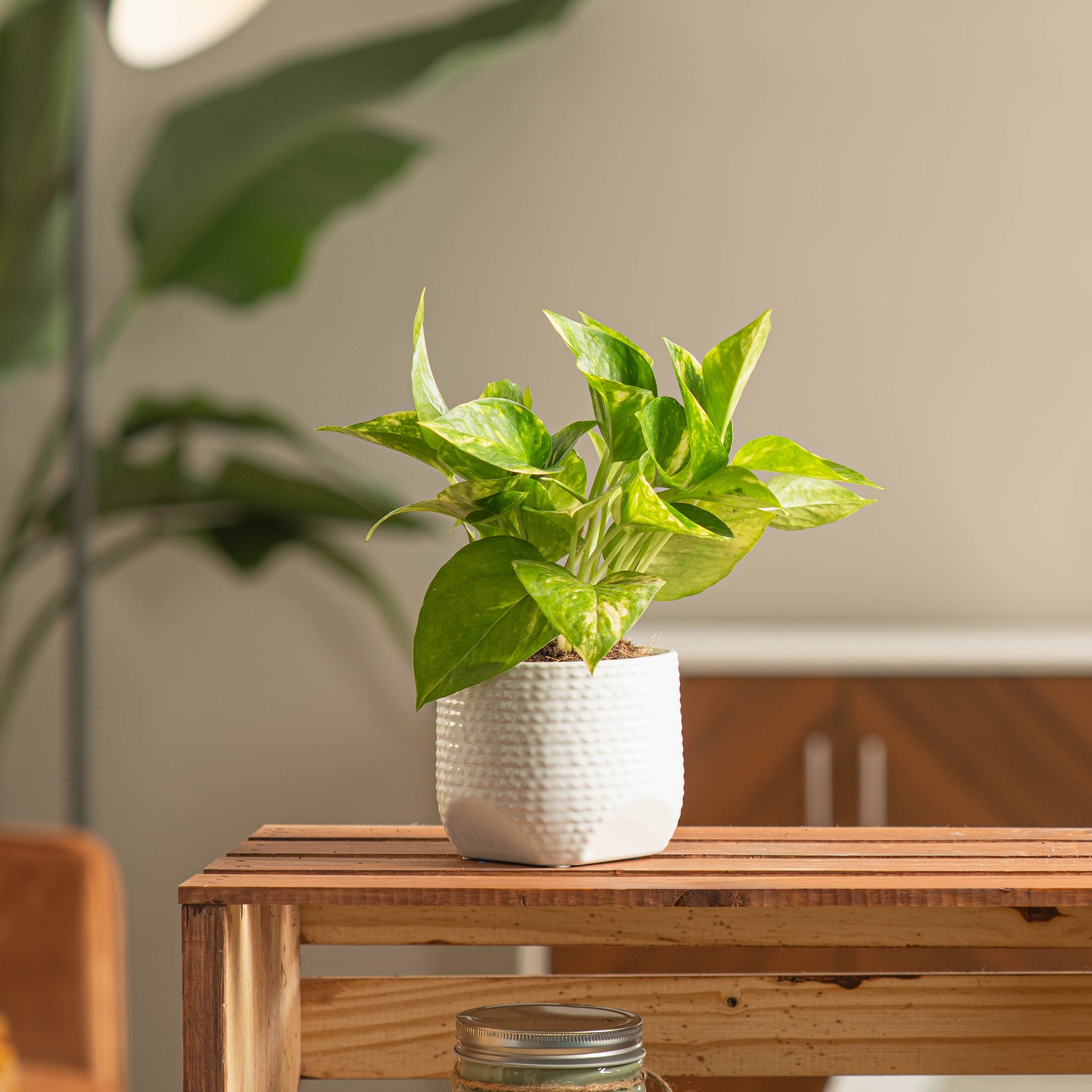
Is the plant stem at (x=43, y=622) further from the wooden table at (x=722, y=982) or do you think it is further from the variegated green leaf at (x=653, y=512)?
the variegated green leaf at (x=653, y=512)

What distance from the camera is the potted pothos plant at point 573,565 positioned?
24.2 inches

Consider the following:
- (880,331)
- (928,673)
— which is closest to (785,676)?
(928,673)

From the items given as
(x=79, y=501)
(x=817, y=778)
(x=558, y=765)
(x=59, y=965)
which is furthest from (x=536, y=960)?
(x=558, y=765)

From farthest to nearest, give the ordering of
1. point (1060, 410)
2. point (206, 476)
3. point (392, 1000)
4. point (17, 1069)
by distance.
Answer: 1. point (1060, 410)
2. point (206, 476)
3. point (17, 1069)
4. point (392, 1000)

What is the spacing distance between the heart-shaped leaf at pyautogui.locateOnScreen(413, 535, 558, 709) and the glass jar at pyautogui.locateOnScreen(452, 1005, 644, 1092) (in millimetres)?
161

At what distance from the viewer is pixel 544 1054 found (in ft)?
1.84

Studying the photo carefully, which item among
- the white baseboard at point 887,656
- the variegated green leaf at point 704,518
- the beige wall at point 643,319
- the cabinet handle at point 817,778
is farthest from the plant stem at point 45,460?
the variegated green leaf at point 704,518

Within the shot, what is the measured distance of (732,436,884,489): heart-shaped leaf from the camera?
2.11 ft

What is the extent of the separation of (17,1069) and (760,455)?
1.61 metres

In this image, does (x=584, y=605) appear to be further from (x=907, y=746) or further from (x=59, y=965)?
(x=59, y=965)

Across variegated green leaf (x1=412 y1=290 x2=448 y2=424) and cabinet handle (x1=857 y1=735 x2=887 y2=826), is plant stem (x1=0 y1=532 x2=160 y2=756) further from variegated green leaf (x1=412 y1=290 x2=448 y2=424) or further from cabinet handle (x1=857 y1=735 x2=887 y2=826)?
variegated green leaf (x1=412 y1=290 x2=448 y2=424)

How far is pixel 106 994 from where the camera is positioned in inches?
78.7

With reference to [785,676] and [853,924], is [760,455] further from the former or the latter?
[785,676]

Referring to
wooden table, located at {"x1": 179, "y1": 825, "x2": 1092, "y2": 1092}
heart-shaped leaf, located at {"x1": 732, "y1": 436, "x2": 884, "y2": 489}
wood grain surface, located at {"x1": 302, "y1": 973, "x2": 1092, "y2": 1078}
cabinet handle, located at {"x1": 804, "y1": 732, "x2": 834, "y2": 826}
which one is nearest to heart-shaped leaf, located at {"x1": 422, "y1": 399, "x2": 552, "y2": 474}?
heart-shaped leaf, located at {"x1": 732, "y1": 436, "x2": 884, "y2": 489}
